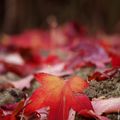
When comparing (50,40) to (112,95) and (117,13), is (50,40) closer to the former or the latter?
(117,13)

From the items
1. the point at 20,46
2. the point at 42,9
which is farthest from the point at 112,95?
the point at 42,9

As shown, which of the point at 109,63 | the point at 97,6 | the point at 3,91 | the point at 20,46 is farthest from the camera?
the point at 97,6

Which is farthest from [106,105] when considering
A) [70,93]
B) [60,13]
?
[60,13]

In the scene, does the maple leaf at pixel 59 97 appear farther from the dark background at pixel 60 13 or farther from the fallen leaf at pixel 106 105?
the dark background at pixel 60 13

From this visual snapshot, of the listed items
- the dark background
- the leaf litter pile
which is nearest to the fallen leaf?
the leaf litter pile

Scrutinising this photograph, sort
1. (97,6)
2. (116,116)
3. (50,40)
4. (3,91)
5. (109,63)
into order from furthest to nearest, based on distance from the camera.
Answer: (97,6), (50,40), (109,63), (3,91), (116,116)

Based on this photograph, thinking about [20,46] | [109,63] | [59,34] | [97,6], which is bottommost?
[109,63]

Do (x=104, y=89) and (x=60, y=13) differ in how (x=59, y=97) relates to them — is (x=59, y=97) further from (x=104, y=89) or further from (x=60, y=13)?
(x=60, y=13)
